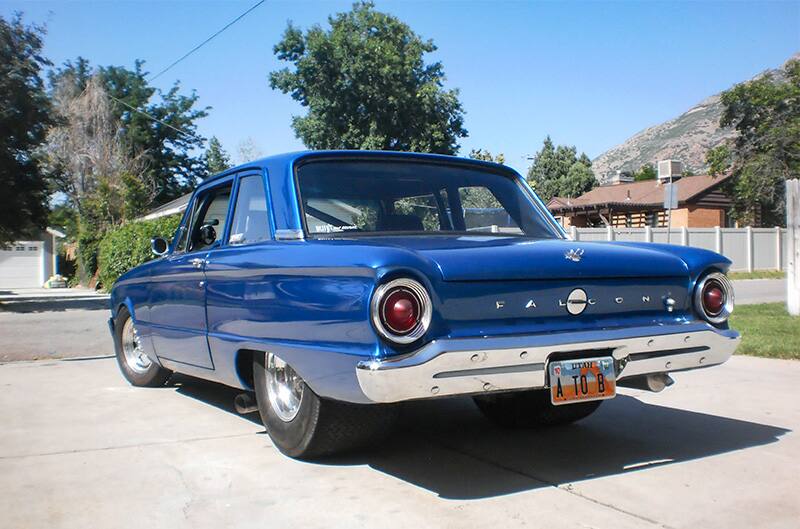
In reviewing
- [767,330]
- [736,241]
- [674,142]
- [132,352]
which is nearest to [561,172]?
[736,241]

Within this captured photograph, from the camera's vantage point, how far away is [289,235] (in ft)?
13.1

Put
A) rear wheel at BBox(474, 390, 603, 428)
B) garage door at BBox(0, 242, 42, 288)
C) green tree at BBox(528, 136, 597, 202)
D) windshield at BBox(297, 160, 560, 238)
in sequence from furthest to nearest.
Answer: green tree at BBox(528, 136, 597, 202)
garage door at BBox(0, 242, 42, 288)
rear wheel at BBox(474, 390, 603, 428)
windshield at BBox(297, 160, 560, 238)

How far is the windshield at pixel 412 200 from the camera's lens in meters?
4.23

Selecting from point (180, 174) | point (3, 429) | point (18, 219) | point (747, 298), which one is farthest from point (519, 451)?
point (180, 174)

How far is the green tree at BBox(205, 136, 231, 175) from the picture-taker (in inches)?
2110

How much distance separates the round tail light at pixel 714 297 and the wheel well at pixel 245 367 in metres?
2.41

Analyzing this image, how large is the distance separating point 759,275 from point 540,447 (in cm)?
2672

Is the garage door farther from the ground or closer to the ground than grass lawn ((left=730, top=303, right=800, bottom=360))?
farther from the ground

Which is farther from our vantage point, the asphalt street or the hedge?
the hedge

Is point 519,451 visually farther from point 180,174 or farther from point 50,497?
point 180,174

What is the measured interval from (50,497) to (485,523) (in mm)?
2040

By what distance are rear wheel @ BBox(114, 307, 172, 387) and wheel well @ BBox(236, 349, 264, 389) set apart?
2.15 meters

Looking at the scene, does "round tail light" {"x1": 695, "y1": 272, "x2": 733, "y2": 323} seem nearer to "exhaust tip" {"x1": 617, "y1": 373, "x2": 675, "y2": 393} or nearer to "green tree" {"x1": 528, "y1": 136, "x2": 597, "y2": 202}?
"exhaust tip" {"x1": 617, "y1": 373, "x2": 675, "y2": 393}

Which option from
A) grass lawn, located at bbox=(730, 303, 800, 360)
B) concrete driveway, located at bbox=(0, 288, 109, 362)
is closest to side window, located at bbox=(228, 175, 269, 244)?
concrete driveway, located at bbox=(0, 288, 109, 362)
